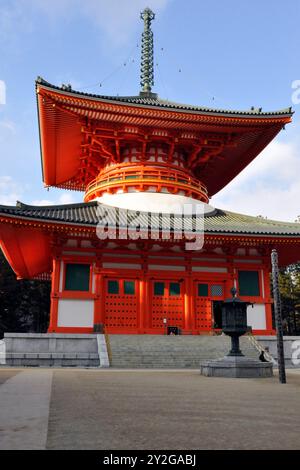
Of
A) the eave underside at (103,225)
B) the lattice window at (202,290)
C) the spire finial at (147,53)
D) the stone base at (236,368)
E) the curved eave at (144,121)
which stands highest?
the spire finial at (147,53)

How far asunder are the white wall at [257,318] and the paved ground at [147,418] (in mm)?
12753

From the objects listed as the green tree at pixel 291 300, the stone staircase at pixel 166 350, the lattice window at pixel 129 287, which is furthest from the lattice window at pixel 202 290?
the green tree at pixel 291 300

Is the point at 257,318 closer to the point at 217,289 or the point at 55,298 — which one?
the point at 217,289

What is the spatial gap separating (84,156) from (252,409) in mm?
22543

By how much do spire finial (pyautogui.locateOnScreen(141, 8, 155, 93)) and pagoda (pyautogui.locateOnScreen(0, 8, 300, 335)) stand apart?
37.8 ft

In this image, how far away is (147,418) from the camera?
18.1 ft

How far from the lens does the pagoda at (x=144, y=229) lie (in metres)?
20.2

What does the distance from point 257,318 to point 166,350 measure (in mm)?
6264

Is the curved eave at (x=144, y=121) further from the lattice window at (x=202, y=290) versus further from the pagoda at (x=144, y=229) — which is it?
the lattice window at (x=202, y=290)

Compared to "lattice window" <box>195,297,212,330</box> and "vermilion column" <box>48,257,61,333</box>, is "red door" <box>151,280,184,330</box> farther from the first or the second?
"vermilion column" <box>48,257,61,333</box>

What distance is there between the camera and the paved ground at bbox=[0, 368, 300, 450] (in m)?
4.18

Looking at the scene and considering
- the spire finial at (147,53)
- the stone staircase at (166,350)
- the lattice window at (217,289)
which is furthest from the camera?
the spire finial at (147,53)
